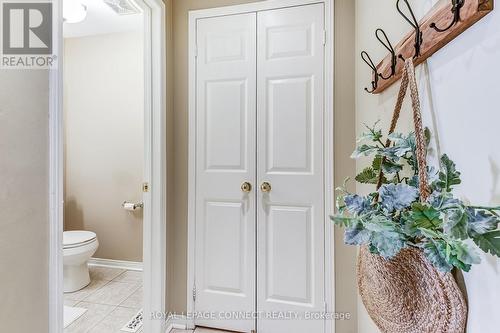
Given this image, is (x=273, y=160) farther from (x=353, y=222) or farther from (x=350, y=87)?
(x=353, y=222)

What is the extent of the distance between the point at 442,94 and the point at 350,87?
1013mm

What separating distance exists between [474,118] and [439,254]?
0.30 metres

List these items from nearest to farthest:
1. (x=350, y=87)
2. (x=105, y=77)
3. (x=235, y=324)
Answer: (x=350, y=87)
(x=235, y=324)
(x=105, y=77)

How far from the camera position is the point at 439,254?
1.49 ft

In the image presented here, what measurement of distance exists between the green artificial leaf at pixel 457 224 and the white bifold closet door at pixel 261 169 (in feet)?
3.98

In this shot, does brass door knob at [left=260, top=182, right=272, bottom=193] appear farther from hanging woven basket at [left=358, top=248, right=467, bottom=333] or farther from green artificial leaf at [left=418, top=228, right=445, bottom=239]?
green artificial leaf at [left=418, top=228, right=445, bottom=239]

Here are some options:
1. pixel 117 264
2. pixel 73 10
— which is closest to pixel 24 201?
pixel 73 10

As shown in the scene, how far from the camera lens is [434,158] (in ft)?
2.31

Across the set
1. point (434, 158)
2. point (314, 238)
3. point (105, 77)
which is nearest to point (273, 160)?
point (314, 238)

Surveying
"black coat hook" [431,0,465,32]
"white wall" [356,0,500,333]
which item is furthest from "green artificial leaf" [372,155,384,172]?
"black coat hook" [431,0,465,32]

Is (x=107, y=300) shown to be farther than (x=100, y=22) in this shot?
No

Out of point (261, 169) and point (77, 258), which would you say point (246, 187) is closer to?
point (261, 169)

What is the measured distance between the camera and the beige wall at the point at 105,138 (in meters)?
2.76

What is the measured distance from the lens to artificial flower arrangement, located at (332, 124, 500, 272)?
0.42 meters
